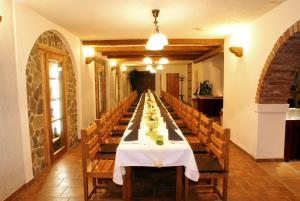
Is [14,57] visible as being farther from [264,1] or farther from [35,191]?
[264,1]

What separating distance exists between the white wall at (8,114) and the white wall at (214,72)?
8.62 m

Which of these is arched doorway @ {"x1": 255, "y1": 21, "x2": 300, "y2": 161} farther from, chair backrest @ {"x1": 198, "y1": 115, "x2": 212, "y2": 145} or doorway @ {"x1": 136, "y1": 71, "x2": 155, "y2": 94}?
doorway @ {"x1": 136, "y1": 71, "x2": 155, "y2": 94}

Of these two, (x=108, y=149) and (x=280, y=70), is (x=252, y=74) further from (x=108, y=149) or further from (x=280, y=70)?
(x=108, y=149)

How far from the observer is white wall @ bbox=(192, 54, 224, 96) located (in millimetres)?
10602

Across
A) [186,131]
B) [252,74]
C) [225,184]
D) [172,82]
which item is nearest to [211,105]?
[252,74]

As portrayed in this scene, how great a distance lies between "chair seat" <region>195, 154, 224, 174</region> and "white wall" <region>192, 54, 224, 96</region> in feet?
25.9

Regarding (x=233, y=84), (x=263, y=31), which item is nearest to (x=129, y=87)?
(x=233, y=84)

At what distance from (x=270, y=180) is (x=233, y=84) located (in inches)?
102

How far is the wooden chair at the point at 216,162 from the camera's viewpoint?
104 inches

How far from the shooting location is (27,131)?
342cm

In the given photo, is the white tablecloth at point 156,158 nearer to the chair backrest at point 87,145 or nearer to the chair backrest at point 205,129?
the chair backrest at point 87,145

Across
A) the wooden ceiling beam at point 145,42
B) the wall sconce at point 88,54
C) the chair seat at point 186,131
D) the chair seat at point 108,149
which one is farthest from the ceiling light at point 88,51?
the chair seat at point 108,149

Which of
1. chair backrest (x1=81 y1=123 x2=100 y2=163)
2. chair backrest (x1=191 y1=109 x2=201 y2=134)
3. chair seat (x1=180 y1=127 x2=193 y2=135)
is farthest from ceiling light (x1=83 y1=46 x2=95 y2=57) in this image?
chair backrest (x1=81 y1=123 x2=100 y2=163)

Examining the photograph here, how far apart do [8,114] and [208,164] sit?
2511 mm
